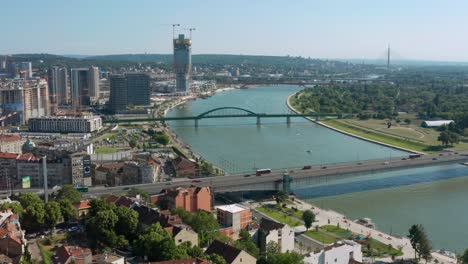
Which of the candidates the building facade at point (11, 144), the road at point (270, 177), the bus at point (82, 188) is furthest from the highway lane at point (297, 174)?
→ the building facade at point (11, 144)

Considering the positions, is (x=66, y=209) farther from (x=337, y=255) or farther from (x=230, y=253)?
(x=337, y=255)

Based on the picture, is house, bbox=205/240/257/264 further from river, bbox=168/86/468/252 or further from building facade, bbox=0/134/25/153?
building facade, bbox=0/134/25/153

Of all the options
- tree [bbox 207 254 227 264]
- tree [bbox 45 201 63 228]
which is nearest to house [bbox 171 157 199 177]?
tree [bbox 45 201 63 228]

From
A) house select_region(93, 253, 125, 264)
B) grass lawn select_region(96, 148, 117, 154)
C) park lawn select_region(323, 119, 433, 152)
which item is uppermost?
house select_region(93, 253, 125, 264)

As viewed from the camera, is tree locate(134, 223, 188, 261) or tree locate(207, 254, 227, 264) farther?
tree locate(134, 223, 188, 261)

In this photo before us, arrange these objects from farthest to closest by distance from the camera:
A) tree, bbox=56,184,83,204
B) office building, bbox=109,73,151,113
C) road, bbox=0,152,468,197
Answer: office building, bbox=109,73,151,113, road, bbox=0,152,468,197, tree, bbox=56,184,83,204

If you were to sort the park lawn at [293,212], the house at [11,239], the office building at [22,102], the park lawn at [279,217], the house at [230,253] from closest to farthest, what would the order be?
the house at [230,253], the house at [11,239], the park lawn at [279,217], the park lawn at [293,212], the office building at [22,102]

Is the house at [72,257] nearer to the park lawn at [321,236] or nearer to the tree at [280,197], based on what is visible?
the park lawn at [321,236]

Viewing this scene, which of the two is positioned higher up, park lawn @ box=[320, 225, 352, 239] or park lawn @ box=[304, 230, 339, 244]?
park lawn @ box=[320, 225, 352, 239]
